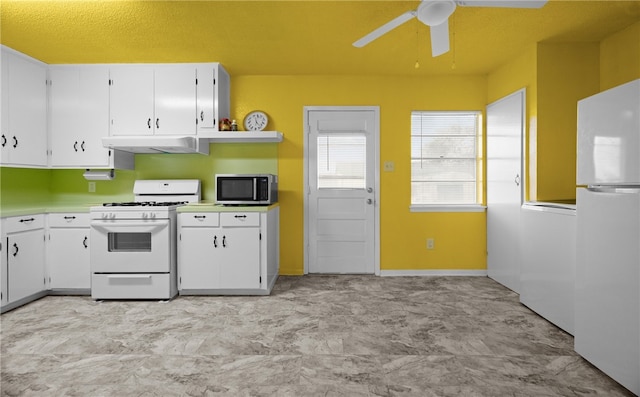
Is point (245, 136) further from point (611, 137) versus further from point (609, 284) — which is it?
point (609, 284)

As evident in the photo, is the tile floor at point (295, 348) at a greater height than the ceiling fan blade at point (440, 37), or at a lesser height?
lesser

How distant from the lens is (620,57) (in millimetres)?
3213

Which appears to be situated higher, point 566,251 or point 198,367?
point 566,251

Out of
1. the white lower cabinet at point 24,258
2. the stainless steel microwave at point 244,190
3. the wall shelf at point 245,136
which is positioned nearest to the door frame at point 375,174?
the wall shelf at point 245,136

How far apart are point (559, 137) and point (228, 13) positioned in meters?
3.06

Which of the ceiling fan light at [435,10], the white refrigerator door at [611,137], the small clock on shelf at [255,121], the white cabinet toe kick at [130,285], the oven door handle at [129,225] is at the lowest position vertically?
the white cabinet toe kick at [130,285]

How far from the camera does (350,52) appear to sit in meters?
3.65

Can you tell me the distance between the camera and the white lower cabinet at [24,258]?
10.6ft

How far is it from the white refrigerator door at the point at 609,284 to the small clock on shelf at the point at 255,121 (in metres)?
3.15

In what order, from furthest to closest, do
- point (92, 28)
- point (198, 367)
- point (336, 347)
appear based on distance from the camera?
point (92, 28), point (336, 347), point (198, 367)

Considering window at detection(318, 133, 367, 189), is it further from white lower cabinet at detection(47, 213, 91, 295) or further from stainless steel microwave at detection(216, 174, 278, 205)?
white lower cabinet at detection(47, 213, 91, 295)

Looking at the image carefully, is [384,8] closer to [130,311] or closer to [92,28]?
[92,28]

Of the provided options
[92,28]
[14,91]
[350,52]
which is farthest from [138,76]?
[350,52]

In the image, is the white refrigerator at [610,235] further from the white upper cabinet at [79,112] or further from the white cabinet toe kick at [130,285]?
the white upper cabinet at [79,112]
